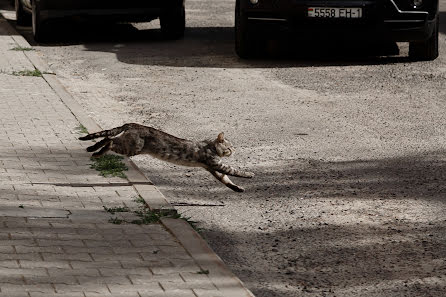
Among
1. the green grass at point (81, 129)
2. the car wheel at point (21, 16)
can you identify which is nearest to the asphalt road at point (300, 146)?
the green grass at point (81, 129)

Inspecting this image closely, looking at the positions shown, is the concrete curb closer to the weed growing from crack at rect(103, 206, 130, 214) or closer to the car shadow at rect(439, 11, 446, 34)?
the weed growing from crack at rect(103, 206, 130, 214)

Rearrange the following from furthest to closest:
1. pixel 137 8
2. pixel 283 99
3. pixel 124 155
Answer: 1. pixel 137 8
2. pixel 283 99
3. pixel 124 155

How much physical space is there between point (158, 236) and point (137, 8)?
9.93 metres

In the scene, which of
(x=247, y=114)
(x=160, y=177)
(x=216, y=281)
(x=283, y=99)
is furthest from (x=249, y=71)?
(x=216, y=281)

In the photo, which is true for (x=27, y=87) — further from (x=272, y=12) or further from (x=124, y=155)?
(x=124, y=155)

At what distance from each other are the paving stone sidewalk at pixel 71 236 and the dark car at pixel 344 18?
4919 millimetres

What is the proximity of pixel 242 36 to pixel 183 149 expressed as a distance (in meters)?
6.69

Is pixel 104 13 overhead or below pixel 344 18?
below

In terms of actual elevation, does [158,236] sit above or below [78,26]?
above

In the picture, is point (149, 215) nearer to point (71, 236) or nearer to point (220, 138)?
point (71, 236)

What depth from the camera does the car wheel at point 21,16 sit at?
60.7 feet

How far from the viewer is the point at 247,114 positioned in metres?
10.6

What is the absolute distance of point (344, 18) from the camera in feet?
43.7

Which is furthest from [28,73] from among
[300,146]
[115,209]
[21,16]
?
[115,209]
